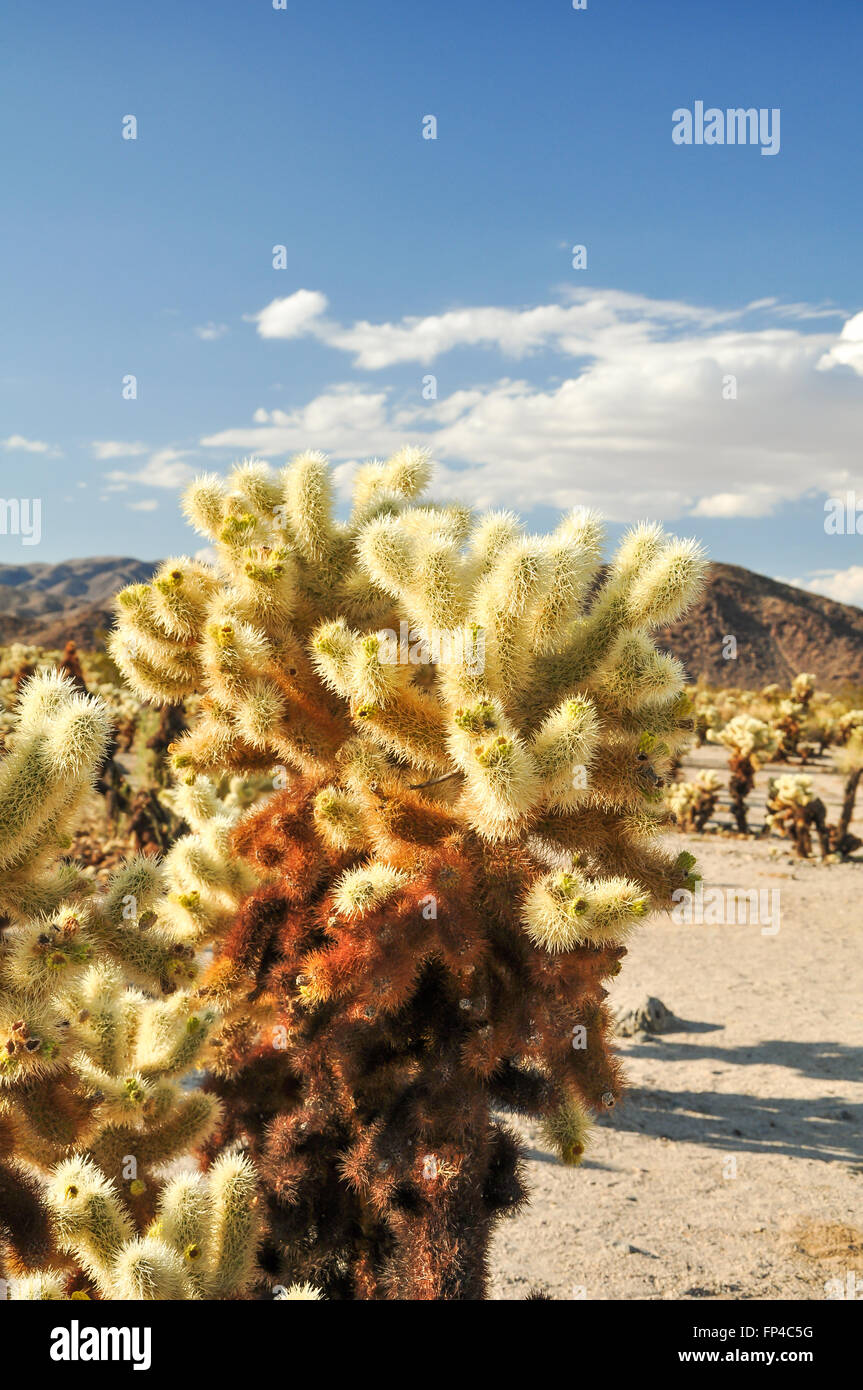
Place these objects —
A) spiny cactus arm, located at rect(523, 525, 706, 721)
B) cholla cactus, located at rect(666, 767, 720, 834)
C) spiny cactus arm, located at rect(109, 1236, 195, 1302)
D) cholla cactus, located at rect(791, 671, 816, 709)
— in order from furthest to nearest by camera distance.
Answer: cholla cactus, located at rect(791, 671, 816, 709), cholla cactus, located at rect(666, 767, 720, 834), spiny cactus arm, located at rect(523, 525, 706, 721), spiny cactus arm, located at rect(109, 1236, 195, 1302)

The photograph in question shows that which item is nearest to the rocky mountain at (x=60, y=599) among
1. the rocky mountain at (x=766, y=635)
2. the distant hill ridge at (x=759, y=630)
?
the distant hill ridge at (x=759, y=630)

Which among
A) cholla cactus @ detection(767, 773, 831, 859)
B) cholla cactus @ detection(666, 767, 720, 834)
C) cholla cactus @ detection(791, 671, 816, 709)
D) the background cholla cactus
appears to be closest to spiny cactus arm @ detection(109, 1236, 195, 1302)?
the background cholla cactus

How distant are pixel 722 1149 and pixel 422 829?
5.45 meters

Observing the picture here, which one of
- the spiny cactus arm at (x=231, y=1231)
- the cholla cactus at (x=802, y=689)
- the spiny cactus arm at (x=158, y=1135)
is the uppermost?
the cholla cactus at (x=802, y=689)

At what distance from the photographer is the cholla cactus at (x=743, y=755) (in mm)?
17500

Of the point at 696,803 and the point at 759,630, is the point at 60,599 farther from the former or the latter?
the point at 696,803

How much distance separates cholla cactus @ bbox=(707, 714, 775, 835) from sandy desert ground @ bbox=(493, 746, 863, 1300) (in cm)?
483

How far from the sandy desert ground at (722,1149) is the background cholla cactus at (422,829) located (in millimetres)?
697

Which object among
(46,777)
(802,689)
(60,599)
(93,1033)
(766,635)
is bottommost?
(93,1033)

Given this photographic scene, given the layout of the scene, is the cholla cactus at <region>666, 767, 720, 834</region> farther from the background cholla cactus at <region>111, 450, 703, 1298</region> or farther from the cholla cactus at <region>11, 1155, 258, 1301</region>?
the cholla cactus at <region>11, 1155, 258, 1301</region>

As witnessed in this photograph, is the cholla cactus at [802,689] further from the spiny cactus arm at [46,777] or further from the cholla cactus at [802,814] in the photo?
the spiny cactus arm at [46,777]

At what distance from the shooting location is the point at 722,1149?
23.4ft

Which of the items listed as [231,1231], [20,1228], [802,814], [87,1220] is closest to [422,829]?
[231,1231]

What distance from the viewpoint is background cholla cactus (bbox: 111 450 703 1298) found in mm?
2822
